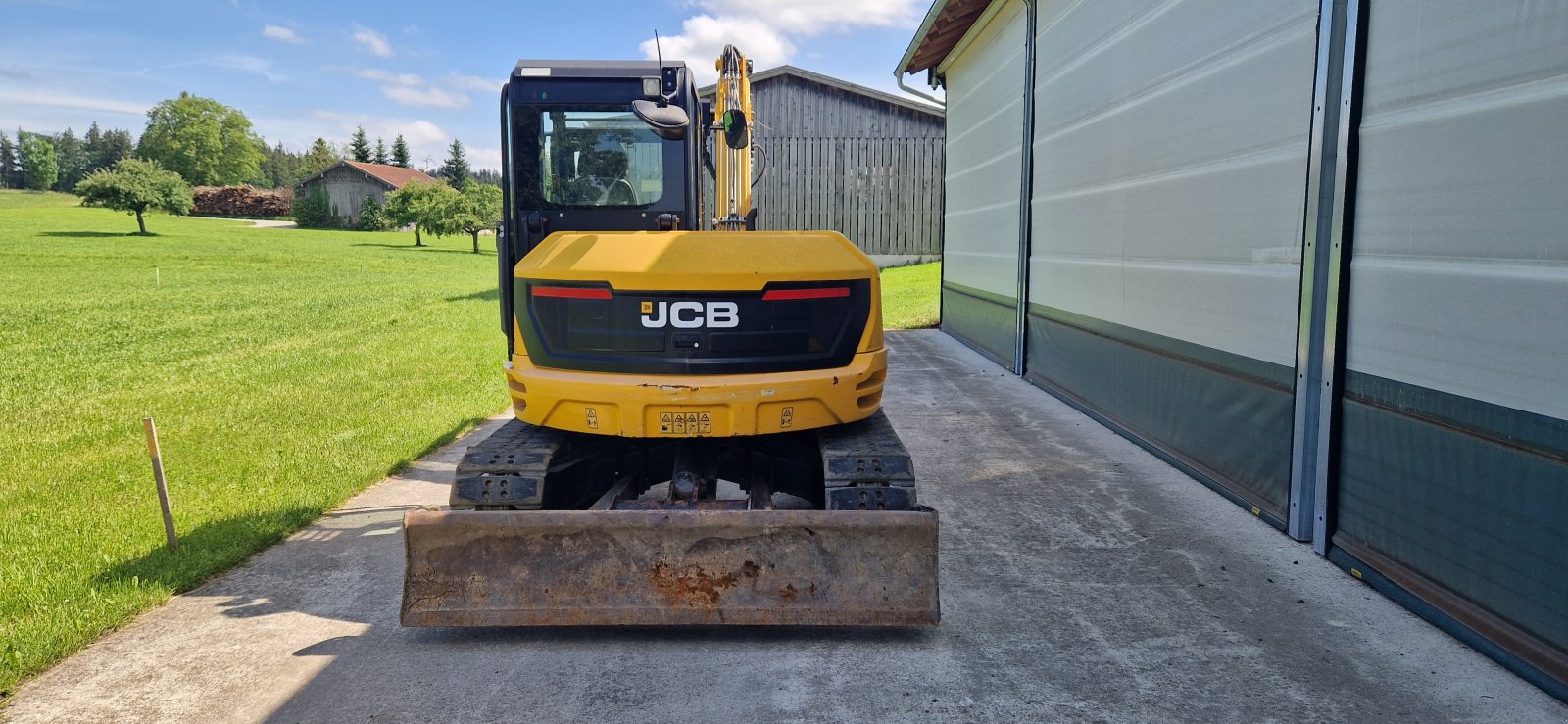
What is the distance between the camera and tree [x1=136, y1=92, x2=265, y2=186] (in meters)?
118

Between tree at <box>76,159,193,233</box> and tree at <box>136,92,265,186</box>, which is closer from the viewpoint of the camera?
tree at <box>76,159,193,233</box>

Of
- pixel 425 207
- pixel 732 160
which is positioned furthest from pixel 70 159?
pixel 732 160

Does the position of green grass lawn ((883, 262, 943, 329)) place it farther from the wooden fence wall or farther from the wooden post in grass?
the wooden post in grass

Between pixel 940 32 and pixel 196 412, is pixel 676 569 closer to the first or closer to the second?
pixel 196 412

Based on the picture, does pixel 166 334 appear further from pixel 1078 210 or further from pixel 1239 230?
pixel 1239 230

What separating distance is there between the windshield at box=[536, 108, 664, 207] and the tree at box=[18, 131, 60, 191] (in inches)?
5878

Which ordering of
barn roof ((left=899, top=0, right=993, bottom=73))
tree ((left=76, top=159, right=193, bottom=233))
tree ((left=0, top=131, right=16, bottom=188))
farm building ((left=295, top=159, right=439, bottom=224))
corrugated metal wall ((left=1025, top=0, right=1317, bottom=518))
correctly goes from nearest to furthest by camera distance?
1. corrugated metal wall ((left=1025, top=0, right=1317, bottom=518))
2. barn roof ((left=899, top=0, right=993, bottom=73))
3. tree ((left=76, top=159, right=193, bottom=233))
4. farm building ((left=295, top=159, right=439, bottom=224))
5. tree ((left=0, top=131, right=16, bottom=188))

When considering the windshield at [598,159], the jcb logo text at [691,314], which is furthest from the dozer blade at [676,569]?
the windshield at [598,159]

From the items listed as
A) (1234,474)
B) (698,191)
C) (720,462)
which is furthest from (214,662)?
(1234,474)

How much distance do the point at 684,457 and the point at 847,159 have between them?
2366cm

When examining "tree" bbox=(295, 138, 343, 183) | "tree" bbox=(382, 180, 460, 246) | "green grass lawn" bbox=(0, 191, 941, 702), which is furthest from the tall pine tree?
"green grass lawn" bbox=(0, 191, 941, 702)

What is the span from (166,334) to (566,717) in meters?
15.9

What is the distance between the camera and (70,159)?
152250 mm

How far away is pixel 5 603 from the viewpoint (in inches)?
185
